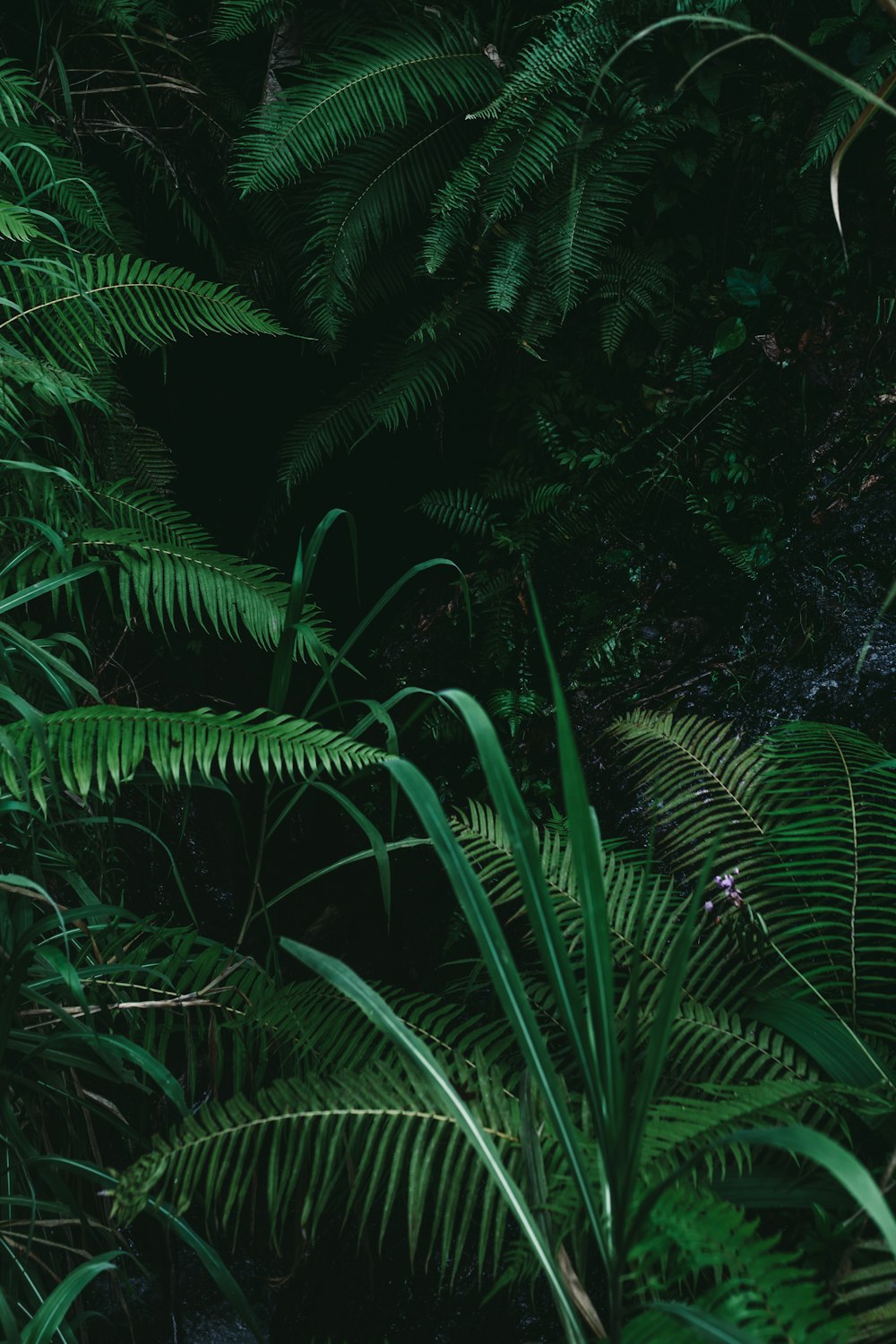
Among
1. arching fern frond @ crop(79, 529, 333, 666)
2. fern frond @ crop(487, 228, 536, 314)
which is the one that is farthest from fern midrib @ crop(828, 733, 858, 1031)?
fern frond @ crop(487, 228, 536, 314)

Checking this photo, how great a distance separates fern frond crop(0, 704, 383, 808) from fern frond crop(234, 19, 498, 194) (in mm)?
1482

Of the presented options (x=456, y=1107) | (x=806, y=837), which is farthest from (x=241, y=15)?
(x=456, y=1107)

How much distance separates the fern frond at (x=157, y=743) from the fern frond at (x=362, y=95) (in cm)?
148

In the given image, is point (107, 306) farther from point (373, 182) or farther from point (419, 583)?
point (419, 583)

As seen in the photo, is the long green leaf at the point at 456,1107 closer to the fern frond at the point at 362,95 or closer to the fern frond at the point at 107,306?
the fern frond at the point at 107,306

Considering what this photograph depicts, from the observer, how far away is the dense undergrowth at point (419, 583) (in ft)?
4.14

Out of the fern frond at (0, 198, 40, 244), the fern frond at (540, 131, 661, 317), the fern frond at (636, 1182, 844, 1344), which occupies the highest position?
the fern frond at (540, 131, 661, 317)

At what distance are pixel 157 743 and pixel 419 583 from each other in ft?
5.29

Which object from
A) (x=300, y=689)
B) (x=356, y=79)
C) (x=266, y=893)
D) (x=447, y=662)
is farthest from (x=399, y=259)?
(x=266, y=893)

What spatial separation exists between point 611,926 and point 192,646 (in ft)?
5.11

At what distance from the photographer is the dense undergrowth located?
1.26 m

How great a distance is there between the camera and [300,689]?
→ 2965mm

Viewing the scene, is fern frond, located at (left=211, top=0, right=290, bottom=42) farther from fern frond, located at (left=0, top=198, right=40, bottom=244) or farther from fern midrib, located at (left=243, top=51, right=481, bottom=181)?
fern frond, located at (left=0, top=198, right=40, bottom=244)

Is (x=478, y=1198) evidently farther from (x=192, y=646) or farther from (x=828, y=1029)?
(x=192, y=646)
